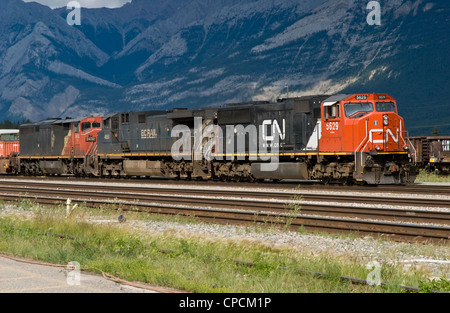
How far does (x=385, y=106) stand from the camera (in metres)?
26.1

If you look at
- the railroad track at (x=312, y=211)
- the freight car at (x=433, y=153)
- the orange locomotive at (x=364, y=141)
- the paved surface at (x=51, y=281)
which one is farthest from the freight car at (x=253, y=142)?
the paved surface at (x=51, y=281)

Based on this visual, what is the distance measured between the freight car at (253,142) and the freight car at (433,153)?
1545 centimetres

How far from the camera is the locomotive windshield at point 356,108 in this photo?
2592 cm

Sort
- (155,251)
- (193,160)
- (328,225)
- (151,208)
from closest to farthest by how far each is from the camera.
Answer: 1. (155,251)
2. (328,225)
3. (151,208)
4. (193,160)

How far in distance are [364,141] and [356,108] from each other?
1.64m

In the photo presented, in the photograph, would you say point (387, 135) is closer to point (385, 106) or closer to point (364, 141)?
point (364, 141)

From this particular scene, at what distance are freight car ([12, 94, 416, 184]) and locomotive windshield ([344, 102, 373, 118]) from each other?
0.14 feet

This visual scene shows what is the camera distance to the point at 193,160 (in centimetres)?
3331

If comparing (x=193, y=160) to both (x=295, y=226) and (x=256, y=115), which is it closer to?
(x=256, y=115)

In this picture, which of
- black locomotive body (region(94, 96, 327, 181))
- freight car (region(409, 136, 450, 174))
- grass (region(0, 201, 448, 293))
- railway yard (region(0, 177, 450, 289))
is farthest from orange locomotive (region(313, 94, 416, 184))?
freight car (region(409, 136, 450, 174))

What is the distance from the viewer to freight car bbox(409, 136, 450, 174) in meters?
41.2

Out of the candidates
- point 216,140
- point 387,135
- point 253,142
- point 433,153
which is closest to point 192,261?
point 387,135
